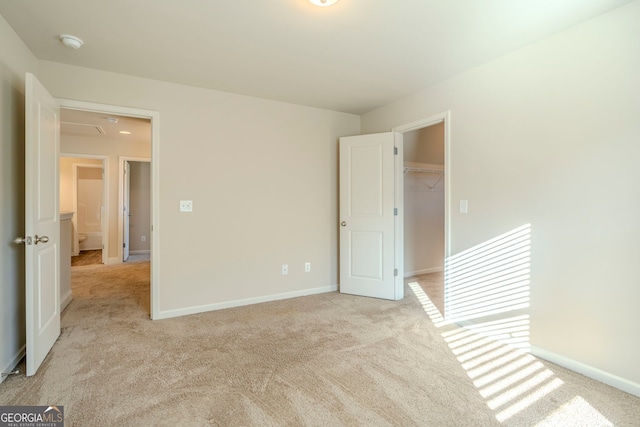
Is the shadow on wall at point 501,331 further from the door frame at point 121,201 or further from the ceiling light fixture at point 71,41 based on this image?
the door frame at point 121,201

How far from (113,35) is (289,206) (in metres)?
2.27

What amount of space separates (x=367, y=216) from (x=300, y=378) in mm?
2181

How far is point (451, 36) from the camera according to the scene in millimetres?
2240

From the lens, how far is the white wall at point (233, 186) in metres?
3.07

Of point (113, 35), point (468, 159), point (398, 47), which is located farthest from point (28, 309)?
point (468, 159)

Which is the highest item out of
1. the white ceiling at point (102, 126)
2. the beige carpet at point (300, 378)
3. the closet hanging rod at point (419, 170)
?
the white ceiling at point (102, 126)

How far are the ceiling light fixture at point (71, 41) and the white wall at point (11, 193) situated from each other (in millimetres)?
284

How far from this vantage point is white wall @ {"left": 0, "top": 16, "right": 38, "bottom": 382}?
6.54 feet

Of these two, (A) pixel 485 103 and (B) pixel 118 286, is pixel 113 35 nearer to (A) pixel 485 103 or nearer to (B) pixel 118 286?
(A) pixel 485 103

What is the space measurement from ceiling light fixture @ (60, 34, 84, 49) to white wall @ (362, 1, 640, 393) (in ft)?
10.5

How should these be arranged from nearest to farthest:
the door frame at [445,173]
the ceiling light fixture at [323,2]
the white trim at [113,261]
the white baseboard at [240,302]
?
the ceiling light fixture at [323,2], the door frame at [445,173], the white baseboard at [240,302], the white trim at [113,261]

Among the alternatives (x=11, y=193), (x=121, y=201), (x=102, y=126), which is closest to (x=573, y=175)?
(x=11, y=193)
